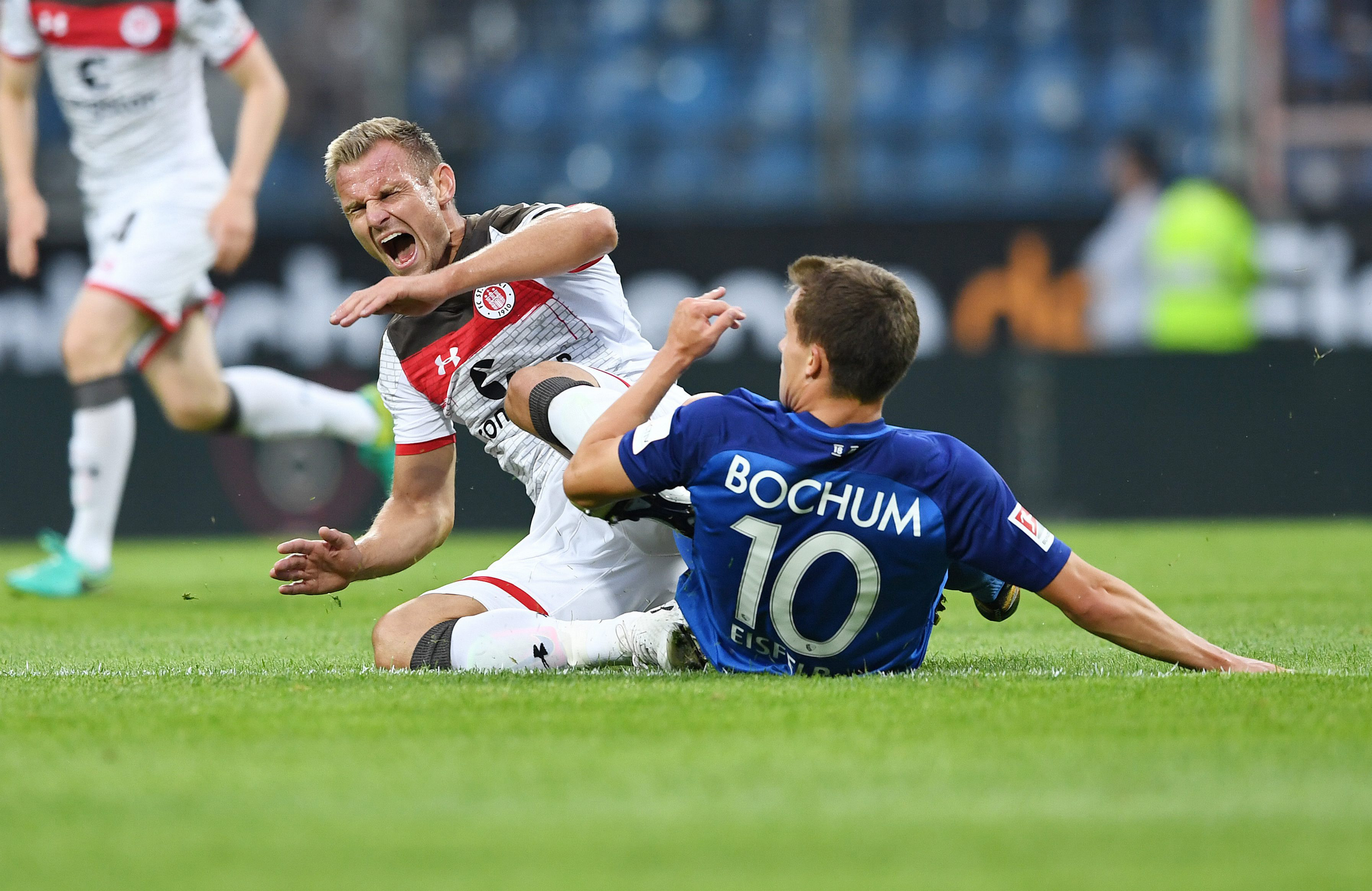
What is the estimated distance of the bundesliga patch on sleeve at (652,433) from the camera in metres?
3.43

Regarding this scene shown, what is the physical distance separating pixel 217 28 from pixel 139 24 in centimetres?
30

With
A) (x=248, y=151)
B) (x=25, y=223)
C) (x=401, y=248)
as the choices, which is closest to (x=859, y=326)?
(x=401, y=248)

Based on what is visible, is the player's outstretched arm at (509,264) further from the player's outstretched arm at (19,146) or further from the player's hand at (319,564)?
the player's outstretched arm at (19,146)

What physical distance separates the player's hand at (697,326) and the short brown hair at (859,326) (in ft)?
0.48

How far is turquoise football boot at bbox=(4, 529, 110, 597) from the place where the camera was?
6.62m

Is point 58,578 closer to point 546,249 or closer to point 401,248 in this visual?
point 401,248

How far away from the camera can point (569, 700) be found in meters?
3.27

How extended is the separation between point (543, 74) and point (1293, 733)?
38.3ft

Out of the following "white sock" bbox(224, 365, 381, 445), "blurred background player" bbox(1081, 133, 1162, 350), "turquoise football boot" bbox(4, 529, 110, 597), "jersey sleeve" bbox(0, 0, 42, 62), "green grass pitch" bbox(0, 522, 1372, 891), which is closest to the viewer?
"green grass pitch" bbox(0, 522, 1372, 891)

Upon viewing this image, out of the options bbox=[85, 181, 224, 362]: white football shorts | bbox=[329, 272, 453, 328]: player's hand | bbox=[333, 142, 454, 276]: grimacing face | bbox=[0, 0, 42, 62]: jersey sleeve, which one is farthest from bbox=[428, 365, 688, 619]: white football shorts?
bbox=[0, 0, 42, 62]: jersey sleeve

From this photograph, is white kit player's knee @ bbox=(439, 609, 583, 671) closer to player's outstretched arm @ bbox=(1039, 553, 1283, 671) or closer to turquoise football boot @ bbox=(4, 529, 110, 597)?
player's outstretched arm @ bbox=(1039, 553, 1283, 671)

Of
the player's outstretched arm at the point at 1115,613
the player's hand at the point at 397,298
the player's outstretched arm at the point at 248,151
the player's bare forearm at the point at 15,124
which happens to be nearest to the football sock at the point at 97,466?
the player's outstretched arm at the point at 248,151

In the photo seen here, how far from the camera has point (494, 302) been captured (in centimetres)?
423

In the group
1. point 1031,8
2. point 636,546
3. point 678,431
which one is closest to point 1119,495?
point 1031,8
